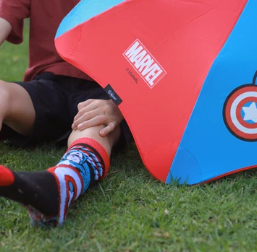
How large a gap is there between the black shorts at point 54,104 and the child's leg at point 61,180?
247mm

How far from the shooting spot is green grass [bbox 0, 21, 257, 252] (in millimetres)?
1079

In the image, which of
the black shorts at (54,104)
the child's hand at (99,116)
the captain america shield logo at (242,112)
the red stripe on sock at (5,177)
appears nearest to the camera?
the red stripe on sock at (5,177)

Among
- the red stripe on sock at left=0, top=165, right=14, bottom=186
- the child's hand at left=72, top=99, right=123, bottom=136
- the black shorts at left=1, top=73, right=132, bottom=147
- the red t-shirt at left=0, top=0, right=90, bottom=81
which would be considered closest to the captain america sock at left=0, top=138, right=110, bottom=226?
the red stripe on sock at left=0, top=165, right=14, bottom=186

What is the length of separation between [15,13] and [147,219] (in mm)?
1046

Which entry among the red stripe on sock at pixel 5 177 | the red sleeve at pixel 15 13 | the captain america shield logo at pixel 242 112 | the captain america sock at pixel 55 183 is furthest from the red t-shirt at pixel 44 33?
the red stripe on sock at pixel 5 177

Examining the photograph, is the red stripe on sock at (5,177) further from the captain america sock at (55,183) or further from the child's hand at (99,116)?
the child's hand at (99,116)

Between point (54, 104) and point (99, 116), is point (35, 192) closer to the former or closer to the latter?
point (99, 116)

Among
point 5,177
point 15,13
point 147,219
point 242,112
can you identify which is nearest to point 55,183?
point 5,177

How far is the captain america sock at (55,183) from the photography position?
3.50 feet

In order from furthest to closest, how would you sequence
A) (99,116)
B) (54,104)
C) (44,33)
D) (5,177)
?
(44,33), (54,104), (99,116), (5,177)

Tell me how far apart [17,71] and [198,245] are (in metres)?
2.73

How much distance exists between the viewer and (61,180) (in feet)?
3.88

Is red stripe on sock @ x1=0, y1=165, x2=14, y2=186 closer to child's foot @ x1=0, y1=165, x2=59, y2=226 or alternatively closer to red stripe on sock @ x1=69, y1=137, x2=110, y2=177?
Answer: child's foot @ x1=0, y1=165, x2=59, y2=226

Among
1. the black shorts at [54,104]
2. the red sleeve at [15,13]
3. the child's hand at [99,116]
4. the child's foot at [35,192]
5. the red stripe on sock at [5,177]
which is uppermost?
the red sleeve at [15,13]
